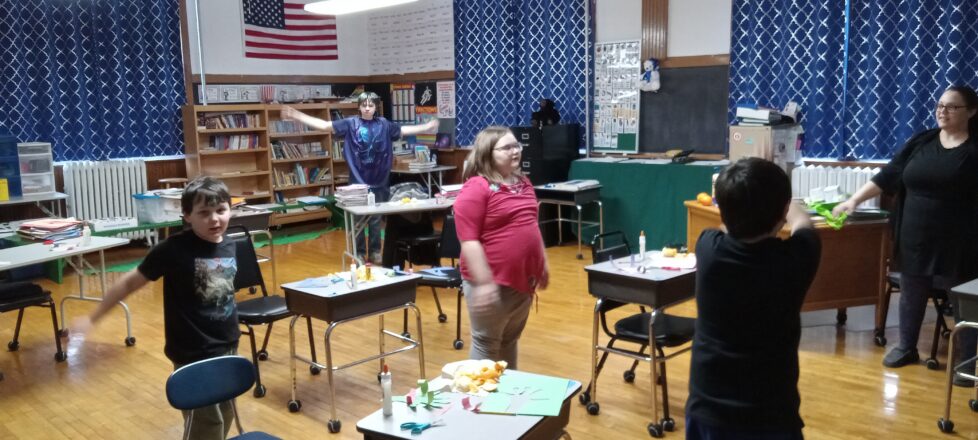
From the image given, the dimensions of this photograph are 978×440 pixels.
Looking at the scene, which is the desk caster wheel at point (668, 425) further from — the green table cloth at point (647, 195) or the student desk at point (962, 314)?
the green table cloth at point (647, 195)

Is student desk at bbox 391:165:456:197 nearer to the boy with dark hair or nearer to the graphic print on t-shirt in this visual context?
the boy with dark hair

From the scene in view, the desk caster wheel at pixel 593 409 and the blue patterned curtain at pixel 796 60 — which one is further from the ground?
the blue patterned curtain at pixel 796 60

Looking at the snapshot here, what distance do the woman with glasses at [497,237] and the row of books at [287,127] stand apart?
7.21 meters

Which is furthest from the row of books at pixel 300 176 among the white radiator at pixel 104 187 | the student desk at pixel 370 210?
the student desk at pixel 370 210

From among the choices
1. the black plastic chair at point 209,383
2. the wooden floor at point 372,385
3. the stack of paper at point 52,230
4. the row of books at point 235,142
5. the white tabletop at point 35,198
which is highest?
the row of books at point 235,142

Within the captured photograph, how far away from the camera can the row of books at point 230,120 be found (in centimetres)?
958

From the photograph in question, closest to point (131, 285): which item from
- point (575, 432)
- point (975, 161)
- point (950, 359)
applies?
point (575, 432)

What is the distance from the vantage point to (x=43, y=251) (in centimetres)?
544

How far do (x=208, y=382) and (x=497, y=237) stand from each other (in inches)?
51.9

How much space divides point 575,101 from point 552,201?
1.52 m

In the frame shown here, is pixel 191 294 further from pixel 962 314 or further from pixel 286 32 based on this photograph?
pixel 286 32

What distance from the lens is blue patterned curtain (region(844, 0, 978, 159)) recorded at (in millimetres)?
6469

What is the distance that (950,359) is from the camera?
374cm

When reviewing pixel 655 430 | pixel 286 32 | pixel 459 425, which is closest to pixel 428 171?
pixel 286 32
